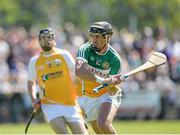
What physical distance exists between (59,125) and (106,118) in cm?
112

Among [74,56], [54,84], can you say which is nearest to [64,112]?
[54,84]

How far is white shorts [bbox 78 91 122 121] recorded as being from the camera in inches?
532

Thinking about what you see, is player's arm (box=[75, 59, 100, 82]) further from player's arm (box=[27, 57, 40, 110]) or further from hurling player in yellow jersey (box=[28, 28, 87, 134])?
player's arm (box=[27, 57, 40, 110])

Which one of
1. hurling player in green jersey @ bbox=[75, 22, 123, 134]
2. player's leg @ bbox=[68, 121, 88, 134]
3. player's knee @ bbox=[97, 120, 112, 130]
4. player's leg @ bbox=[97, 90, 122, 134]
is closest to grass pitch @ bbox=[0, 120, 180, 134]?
player's leg @ bbox=[68, 121, 88, 134]

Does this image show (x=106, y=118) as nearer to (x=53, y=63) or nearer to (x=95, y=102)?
(x=95, y=102)

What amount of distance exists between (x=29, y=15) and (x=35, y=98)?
123 feet

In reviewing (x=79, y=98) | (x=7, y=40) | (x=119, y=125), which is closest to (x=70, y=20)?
(x=7, y=40)

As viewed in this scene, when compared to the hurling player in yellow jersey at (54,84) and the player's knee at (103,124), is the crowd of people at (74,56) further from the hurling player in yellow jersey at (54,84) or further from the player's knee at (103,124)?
the player's knee at (103,124)

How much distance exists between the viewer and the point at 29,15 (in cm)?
5172

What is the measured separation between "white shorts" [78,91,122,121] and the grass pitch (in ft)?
16.5

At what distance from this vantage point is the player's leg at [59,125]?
13938 millimetres

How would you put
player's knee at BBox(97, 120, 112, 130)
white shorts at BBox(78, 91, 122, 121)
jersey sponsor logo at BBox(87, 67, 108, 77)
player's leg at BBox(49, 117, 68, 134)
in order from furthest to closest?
player's leg at BBox(49, 117, 68, 134), white shorts at BBox(78, 91, 122, 121), jersey sponsor logo at BBox(87, 67, 108, 77), player's knee at BBox(97, 120, 112, 130)

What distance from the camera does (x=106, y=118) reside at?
13195mm

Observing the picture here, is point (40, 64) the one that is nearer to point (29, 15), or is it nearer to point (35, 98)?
point (35, 98)
